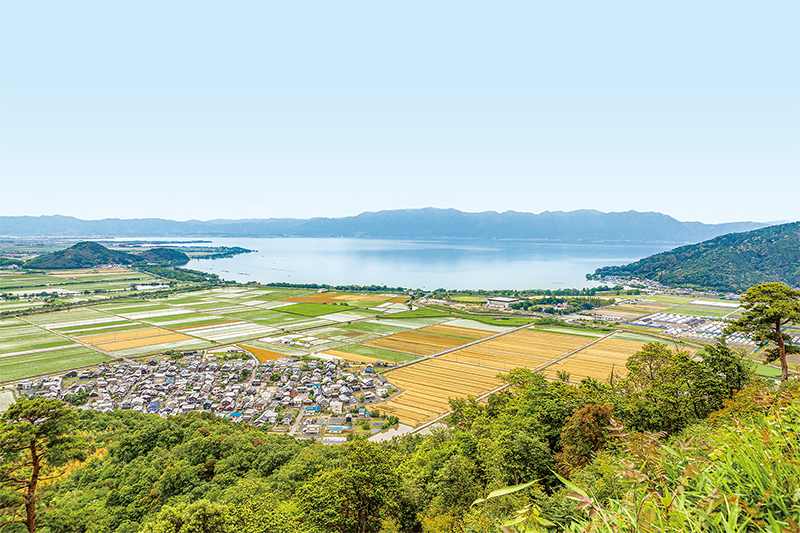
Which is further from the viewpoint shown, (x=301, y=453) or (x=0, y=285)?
(x=0, y=285)

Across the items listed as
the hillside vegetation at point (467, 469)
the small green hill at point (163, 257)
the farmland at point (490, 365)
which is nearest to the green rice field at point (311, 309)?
the farmland at point (490, 365)

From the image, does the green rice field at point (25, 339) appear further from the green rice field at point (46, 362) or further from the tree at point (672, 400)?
the tree at point (672, 400)

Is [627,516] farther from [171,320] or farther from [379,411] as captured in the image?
[171,320]

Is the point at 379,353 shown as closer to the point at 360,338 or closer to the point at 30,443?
the point at 360,338

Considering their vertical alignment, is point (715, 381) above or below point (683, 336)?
above

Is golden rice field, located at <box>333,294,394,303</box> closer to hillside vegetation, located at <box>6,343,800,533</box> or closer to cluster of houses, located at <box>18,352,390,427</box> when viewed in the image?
cluster of houses, located at <box>18,352,390,427</box>

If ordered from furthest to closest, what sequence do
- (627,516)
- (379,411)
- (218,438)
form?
(379,411), (218,438), (627,516)

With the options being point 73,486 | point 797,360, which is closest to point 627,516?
point 73,486

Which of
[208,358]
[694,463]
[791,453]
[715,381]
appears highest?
[791,453]
